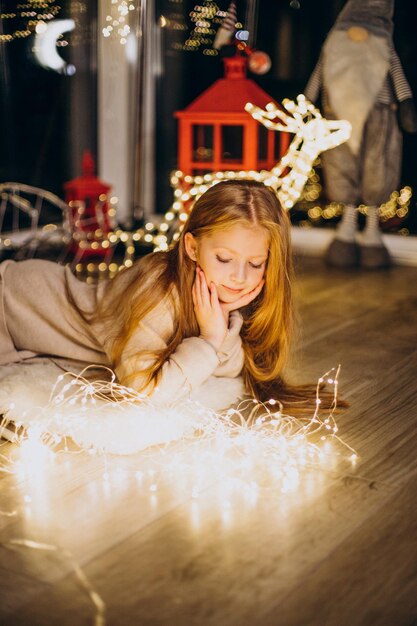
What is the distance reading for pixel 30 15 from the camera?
337cm

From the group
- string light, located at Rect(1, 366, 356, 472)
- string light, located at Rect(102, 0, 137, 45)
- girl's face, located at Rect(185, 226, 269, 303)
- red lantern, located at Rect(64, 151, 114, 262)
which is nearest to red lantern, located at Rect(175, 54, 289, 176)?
red lantern, located at Rect(64, 151, 114, 262)

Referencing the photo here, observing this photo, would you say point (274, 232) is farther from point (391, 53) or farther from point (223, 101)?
point (391, 53)

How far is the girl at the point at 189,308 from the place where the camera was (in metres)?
1.70

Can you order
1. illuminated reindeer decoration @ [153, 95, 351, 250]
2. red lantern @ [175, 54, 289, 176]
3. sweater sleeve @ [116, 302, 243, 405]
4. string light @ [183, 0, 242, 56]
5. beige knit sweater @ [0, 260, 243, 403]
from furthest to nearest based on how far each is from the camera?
string light @ [183, 0, 242, 56]
red lantern @ [175, 54, 289, 176]
illuminated reindeer decoration @ [153, 95, 351, 250]
beige knit sweater @ [0, 260, 243, 403]
sweater sleeve @ [116, 302, 243, 405]

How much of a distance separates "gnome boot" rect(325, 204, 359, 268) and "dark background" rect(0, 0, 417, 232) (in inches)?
13.2

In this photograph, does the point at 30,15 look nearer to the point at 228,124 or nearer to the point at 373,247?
the point at 228,124

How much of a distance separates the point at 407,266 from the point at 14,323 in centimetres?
196

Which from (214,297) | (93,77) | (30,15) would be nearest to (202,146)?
(30,15)

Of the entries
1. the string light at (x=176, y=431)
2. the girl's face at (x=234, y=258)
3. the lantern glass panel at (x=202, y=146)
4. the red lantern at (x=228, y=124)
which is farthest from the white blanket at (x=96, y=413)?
the lantern glass panel at (x=202, y=146)

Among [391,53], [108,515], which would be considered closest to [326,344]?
[108,515]

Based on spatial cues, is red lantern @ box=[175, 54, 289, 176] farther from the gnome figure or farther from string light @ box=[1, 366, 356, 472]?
string light @ box=[1, 366, 356, 472]

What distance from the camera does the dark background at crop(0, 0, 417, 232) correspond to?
348 cm

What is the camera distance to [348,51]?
10.3ft

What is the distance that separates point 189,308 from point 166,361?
0.42 ft
